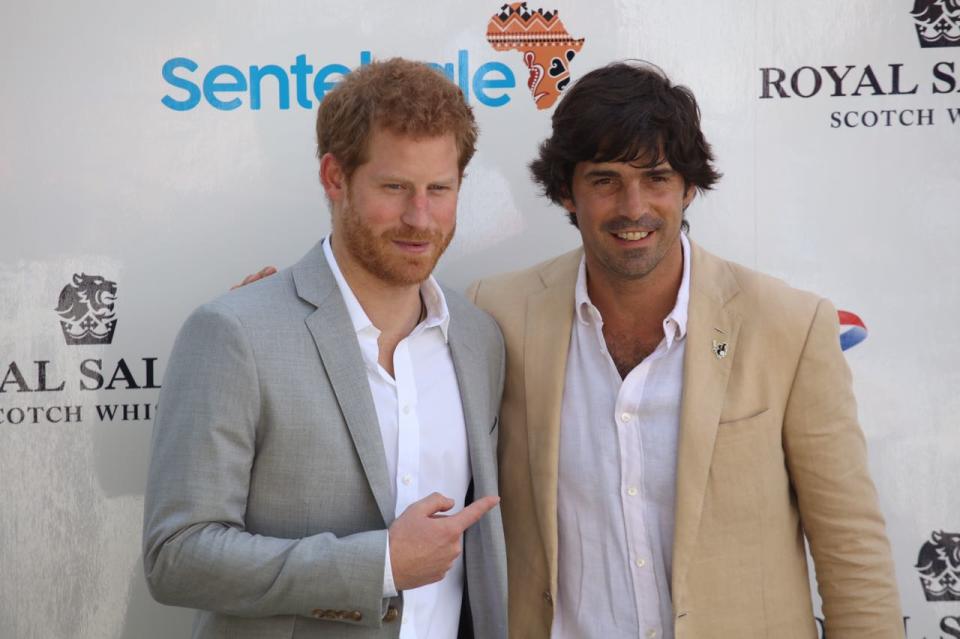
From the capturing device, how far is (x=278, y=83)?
316cm

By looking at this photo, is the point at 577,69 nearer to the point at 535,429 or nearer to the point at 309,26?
the point at 309,26

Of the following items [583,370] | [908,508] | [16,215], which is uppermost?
[16,215]

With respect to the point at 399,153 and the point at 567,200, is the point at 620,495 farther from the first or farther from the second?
the point at 399,153

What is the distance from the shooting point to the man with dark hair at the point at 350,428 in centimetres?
213

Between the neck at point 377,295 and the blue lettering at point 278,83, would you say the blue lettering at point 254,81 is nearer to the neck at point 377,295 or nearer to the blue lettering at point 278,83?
the blue lettering at point 278,83

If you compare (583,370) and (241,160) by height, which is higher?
(241,160)

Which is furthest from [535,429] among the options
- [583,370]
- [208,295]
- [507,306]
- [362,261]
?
[208,295]

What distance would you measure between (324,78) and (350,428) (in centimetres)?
135

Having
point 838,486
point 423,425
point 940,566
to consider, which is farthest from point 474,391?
point 940,566

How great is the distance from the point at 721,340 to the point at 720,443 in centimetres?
27

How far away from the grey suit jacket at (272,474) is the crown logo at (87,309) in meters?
0.96

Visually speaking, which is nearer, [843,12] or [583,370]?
[583,370]

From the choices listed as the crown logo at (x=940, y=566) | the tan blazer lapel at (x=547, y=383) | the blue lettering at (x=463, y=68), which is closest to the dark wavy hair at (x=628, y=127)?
the tan blazer lapel at (x=547, y=383)

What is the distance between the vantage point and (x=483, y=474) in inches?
98.4
